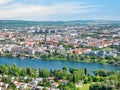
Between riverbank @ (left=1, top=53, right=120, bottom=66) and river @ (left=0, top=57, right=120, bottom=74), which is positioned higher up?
river @ (left=0, top=57, right=120, bottom=74)

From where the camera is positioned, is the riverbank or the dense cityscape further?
the riverbank

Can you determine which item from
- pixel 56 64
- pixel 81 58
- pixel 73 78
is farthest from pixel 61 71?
pixel 81 58

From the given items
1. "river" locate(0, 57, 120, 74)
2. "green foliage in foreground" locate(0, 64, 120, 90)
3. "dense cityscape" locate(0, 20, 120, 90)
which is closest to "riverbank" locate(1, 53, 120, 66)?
"dense cityscape" locate(0, 20, 120, 90)

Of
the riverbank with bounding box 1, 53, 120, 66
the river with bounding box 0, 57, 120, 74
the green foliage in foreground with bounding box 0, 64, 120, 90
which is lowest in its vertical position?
the riverbank with bounding box 1, 53, 120, 66

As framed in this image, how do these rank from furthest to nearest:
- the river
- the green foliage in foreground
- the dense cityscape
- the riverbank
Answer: the riverbank
the river
the dense cityscape
the green foliage in foreground

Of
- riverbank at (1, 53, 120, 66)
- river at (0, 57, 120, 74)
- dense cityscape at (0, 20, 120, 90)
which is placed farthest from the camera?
riverbank at (1, 53, 120, 66)

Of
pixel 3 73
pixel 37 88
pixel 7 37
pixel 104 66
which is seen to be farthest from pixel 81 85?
pixel 7 37

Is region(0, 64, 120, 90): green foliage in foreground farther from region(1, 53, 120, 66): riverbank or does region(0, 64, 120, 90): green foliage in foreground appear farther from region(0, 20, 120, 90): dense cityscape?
region(1, 53, 120, 66): riverbank

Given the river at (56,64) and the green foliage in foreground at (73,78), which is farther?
the river at (56,64)

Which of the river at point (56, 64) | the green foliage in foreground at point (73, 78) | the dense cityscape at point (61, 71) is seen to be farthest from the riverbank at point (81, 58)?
the green foliage in foreground at point (73, 78)

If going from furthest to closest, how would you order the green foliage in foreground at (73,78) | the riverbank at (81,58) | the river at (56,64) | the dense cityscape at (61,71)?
the riverbank at (81,58), the river at (56,64), the dense cityscape at (61,71), the green foliage in foreground at (73,78)

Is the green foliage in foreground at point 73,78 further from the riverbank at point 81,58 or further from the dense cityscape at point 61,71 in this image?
the riverbank at point 81,58

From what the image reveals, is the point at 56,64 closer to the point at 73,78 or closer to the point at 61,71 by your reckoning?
the point at 61,71

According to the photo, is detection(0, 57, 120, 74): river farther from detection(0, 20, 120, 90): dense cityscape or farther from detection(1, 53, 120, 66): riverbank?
detection(0, 20, 120, 90): dense cityscape
